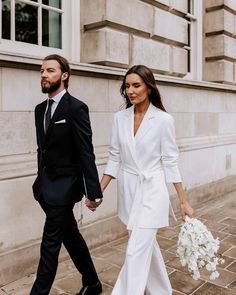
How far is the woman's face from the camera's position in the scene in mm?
2932

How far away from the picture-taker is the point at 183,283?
12.5 ft

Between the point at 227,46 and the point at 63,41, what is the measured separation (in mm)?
4177

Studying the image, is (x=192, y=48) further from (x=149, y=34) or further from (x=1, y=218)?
(x=1, y=218)

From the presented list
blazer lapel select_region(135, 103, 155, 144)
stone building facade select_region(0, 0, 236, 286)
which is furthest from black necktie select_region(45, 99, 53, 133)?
stone building facade select_region(0, 0, 236, 286)

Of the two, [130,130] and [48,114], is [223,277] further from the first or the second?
[48,114]

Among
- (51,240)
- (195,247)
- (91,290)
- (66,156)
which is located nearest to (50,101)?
(66,156)

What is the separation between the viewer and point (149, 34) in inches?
236

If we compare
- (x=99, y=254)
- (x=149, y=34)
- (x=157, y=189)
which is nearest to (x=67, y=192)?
(x=157, y=189)

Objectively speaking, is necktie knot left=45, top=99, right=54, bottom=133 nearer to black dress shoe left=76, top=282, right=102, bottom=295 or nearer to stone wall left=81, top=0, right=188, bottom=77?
black dress shoe left=76, top=282, right=102, bottom=295

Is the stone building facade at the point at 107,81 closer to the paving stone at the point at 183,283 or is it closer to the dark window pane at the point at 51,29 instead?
the dark window pane at the point at 51,29

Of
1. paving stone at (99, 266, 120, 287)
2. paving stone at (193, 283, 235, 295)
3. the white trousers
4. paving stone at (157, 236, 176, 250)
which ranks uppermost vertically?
the white trousers

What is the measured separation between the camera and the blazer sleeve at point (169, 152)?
9.74ft

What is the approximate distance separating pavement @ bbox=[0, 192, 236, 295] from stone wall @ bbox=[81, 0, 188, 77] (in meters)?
2.36

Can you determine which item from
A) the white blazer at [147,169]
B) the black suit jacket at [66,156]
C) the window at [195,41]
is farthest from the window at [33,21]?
the window at [195,41]
